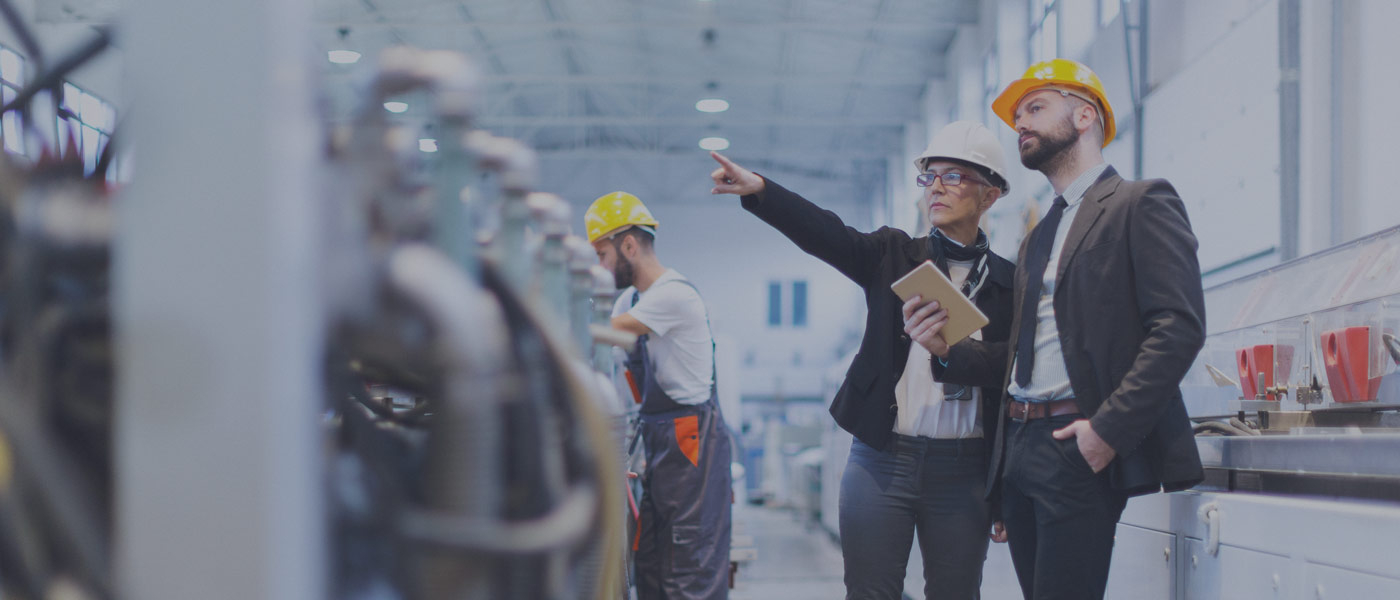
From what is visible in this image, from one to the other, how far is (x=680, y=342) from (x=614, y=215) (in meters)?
0.44

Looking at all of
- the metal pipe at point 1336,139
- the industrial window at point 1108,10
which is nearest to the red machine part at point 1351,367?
the metal pipe at point 1336,139

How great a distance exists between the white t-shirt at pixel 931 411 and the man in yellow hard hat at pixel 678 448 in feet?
3.36

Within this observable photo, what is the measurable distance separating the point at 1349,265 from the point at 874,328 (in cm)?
111

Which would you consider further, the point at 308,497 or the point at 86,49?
the point at 86,49

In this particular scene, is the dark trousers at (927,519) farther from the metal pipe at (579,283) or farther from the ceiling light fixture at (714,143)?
the ceiling light fixture at (714,143)

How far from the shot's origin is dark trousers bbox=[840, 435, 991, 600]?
87.7 inches

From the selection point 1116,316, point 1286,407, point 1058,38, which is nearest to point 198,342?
point 1116,316

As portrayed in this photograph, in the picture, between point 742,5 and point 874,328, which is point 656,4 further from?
point 874,328

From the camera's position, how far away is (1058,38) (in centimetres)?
863

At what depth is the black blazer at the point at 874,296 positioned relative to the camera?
2.27 meters

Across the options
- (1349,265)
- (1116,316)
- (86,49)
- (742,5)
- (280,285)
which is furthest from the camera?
(742,5)

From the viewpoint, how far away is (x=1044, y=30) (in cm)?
924

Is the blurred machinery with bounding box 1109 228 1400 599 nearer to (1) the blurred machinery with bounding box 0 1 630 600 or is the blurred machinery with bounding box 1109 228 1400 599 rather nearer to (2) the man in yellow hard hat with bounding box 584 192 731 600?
(2) the man in yellow hard hat with bounding box 584 192 731 600

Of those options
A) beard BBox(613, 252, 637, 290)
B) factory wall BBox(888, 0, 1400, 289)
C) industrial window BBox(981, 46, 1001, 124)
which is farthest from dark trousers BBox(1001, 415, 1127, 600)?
industrial window BBox(981, 46, 1001, 124)
